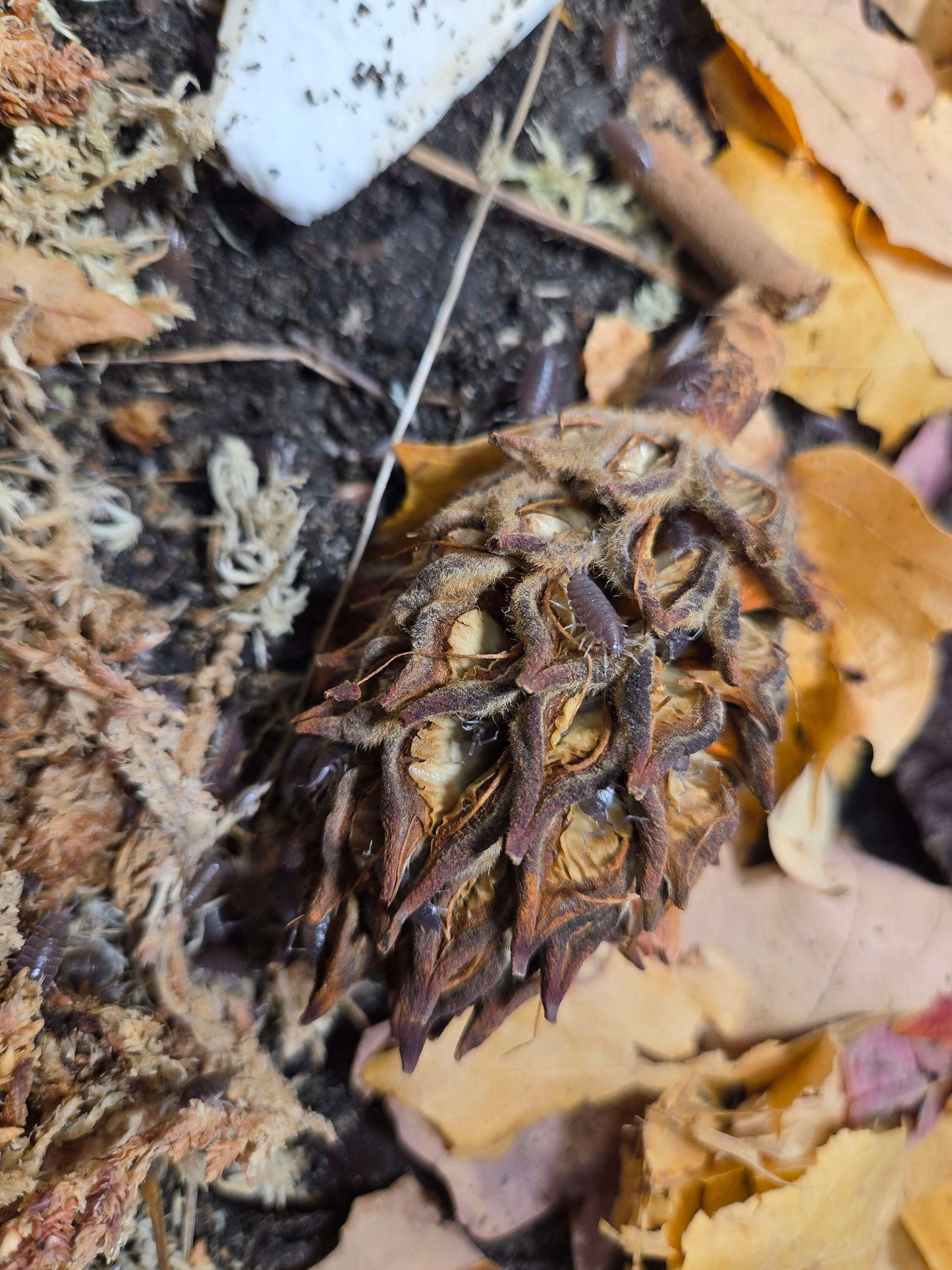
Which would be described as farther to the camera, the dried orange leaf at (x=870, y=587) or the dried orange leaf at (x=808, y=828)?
the dried orange leaf at (x=808, y=828)

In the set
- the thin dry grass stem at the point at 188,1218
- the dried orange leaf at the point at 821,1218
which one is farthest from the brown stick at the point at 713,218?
the thin dry grass stem at the point at 188,1218

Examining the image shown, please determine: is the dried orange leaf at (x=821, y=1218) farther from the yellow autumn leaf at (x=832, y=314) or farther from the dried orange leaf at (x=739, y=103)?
the dried orange leaf at (x=739, y=103)

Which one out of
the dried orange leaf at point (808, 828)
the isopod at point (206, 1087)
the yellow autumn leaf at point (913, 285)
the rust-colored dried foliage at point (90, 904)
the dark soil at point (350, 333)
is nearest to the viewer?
the rust-colored dried foliage at point (90, 904)

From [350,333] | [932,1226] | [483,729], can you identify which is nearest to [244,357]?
[350,333]

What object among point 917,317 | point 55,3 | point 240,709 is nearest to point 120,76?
point 55,3

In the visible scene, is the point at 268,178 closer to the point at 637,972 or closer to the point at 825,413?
the point at 825,413

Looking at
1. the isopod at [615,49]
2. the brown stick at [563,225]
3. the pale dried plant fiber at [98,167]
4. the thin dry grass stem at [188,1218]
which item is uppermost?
the isopod at [615,49]

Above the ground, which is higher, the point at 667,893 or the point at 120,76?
the point at 120,76
